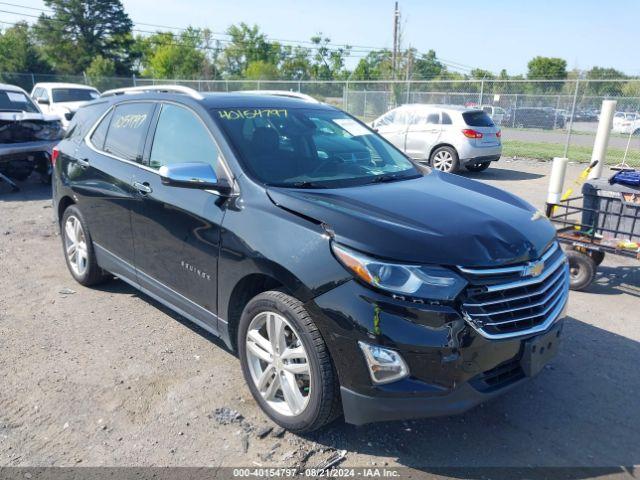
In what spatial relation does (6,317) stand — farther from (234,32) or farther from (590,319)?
(234,32)

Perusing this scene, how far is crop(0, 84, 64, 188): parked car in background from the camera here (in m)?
9.49

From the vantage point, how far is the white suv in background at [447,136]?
1255 cm

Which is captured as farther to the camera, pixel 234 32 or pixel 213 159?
pixel 234 32

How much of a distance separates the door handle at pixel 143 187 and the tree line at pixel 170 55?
22497 millimetres

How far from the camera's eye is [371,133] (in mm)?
4508

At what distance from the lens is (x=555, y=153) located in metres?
17.0

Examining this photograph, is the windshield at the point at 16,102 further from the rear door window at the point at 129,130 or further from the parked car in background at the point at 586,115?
the parked car in background at the point at 586,115

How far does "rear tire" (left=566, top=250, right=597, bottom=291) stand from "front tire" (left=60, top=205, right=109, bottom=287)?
15.2 ft

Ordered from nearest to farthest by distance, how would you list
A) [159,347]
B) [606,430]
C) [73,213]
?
1. [606,430]
2. [159,347]
3. [73,213]

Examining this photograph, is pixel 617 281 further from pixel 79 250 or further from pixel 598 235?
pixel 79 250

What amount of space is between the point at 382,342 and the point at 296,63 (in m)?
76.4

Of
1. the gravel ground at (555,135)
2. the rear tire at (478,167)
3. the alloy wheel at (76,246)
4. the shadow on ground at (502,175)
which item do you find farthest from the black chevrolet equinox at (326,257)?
the gravel ground at (555,135)

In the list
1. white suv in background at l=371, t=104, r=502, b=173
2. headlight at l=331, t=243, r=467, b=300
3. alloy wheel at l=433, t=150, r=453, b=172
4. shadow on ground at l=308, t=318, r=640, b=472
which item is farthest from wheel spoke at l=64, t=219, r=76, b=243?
alloy wheel at l=433, t=150, r=453, b=172

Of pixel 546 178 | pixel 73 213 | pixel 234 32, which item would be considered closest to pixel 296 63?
pixel 234 32
